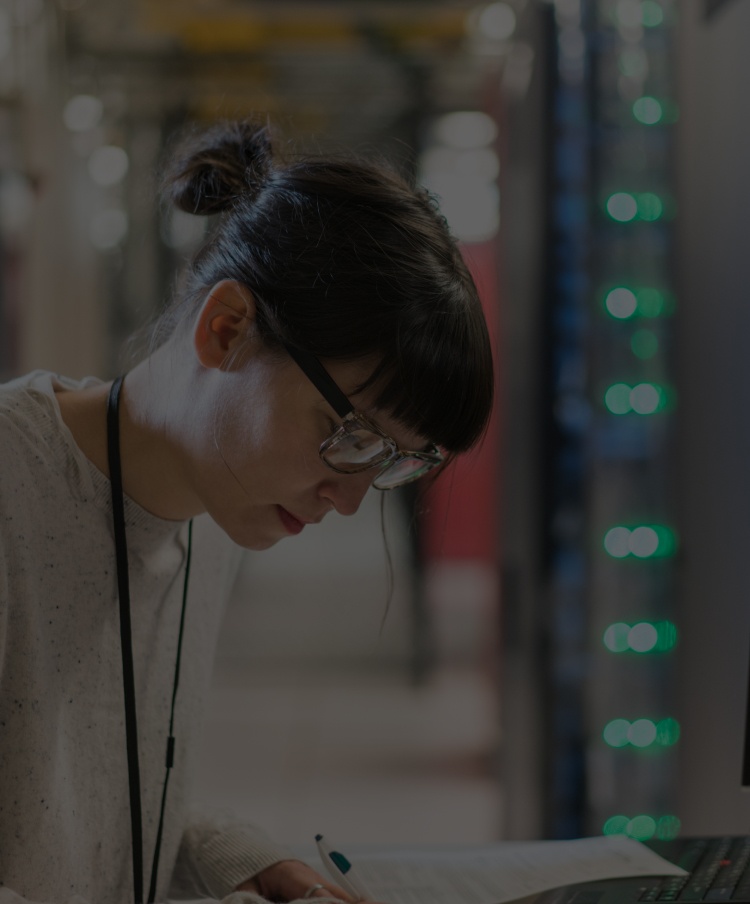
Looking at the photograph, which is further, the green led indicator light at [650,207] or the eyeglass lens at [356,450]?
the green led indicator light at [650,207]

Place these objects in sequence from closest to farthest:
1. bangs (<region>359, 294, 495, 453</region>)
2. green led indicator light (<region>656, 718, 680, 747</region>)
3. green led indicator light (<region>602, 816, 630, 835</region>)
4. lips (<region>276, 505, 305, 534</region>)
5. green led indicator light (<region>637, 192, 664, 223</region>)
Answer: bangs (<region>359, 294, 495, 453</region>), lips (<region>276, 505, 305, 534</region>), green led indicator light (<region>656, 718, 680, 747</region>), green led indicator light (<region>637, 192, 664, 223</region>), green led indicator light (<region>602, 816, 630, 835</region>)

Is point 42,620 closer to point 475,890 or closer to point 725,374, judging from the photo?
point 475,890

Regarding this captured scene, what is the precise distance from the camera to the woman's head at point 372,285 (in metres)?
0.99

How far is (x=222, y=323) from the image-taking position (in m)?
1.06

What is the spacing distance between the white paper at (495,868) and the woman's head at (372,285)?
464 millimetres

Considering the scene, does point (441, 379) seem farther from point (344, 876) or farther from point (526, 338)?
point (526, 338)

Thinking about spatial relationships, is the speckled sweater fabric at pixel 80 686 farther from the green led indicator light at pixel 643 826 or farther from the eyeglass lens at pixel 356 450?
the green led indicator light at pixel 643 826

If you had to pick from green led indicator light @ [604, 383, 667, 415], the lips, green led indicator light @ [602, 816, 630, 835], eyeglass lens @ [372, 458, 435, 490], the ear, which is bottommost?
green led indicator light @ [602, 816, 630, 835]

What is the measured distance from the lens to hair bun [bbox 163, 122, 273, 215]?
3.89 feet

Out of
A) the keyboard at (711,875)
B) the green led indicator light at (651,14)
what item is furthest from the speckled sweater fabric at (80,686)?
the green led indicator light at (651,14)

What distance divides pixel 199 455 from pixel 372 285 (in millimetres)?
261

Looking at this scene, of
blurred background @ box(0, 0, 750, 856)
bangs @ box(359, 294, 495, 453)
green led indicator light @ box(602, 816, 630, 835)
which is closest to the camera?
bangs @ box(359, 294, 495, 453)

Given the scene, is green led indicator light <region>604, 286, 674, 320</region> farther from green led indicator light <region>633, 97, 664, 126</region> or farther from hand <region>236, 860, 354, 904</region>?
hand <region>236, 860, 354, 904</region>

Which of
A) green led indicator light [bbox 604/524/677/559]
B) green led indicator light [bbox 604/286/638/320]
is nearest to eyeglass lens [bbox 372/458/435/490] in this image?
green led indicator light [bbox 604/524/677/559]
